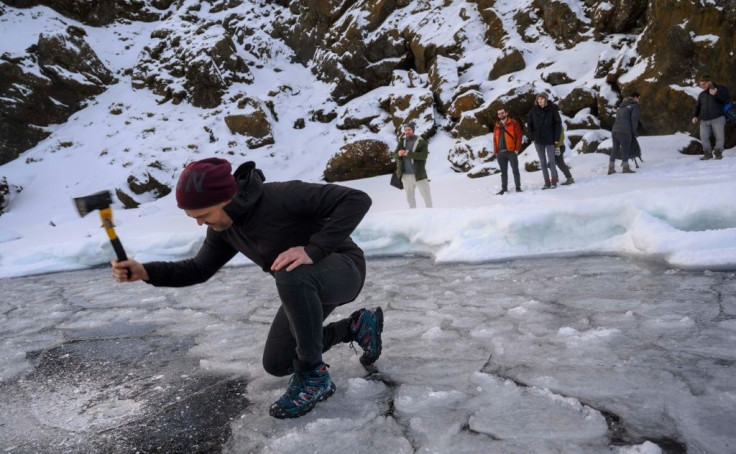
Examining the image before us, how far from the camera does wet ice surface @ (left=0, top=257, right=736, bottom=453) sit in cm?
179

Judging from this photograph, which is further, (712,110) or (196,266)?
(712,110)

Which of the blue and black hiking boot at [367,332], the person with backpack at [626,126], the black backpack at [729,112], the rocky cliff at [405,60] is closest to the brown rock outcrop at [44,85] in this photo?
the rocky cliff at [405,60]

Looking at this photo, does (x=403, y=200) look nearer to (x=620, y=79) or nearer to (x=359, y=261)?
(x=620, y=79)

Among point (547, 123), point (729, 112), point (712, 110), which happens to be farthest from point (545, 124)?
point (729, 112)

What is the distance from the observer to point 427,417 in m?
1.94

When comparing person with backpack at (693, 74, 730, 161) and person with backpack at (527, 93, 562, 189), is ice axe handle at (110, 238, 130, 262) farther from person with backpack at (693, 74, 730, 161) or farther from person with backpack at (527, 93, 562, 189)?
person with backpack at (693, 74, 730, 161)

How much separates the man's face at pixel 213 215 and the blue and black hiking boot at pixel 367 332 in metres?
0.80

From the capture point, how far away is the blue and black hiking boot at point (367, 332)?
246 centimetres

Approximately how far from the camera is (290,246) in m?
2.19

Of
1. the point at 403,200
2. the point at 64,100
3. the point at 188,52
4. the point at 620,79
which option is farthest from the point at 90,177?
the point at 620,79

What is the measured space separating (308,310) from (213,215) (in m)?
0.56

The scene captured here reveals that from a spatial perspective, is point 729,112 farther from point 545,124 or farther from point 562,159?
point 545,124

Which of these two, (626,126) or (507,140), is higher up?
(507,140)

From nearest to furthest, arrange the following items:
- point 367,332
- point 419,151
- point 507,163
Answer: point 367,332 < point 419,151 < point 507,163
